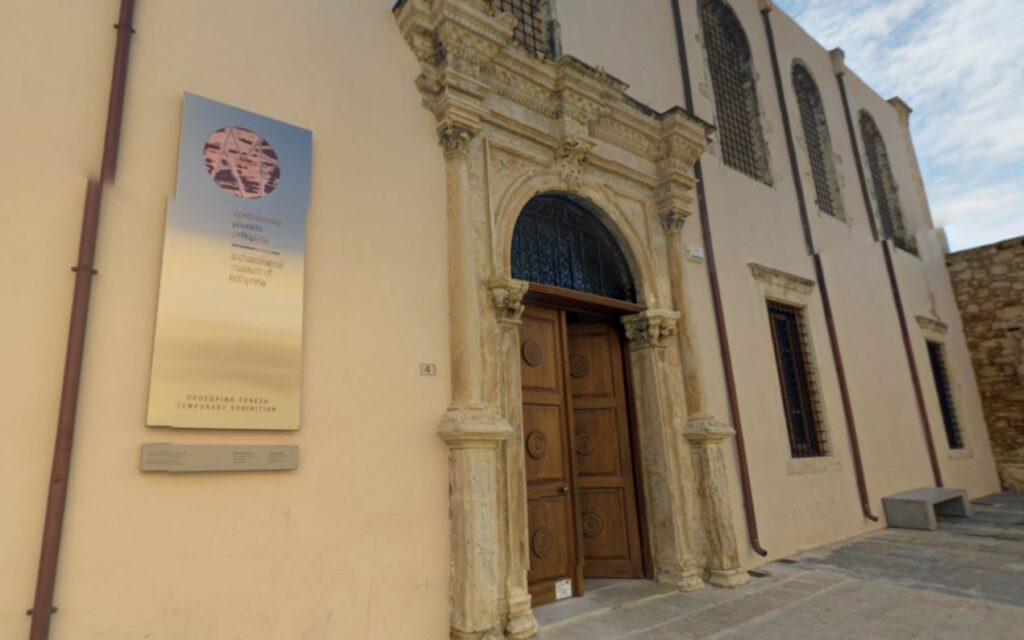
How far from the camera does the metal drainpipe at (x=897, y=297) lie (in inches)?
328

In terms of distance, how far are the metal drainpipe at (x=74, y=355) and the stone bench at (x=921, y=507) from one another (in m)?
8.16

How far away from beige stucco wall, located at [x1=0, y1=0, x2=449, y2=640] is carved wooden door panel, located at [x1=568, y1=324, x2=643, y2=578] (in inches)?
71.3

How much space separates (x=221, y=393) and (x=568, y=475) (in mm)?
2681

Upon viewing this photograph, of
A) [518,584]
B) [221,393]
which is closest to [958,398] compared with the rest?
[518,584]

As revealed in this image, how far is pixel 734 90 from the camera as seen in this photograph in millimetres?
7449

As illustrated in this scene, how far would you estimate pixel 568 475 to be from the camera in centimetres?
448

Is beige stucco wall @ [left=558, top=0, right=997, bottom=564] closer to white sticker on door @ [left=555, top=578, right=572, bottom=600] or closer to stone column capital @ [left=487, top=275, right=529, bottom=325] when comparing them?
white sticker on door @ [left=555, top=578, right=572, bottom=600]

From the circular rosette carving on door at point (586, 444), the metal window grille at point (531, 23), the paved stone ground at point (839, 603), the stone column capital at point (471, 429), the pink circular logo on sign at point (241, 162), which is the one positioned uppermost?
the metal window grille at point (531, 23)

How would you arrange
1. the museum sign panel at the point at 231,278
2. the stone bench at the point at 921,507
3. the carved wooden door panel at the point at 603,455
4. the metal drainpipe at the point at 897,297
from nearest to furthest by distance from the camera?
the museum sign panel at the point at 231,278
the carved wooden door panel at the point at 603,455
the stone bench at the point at 921,507
the metal drainpipe at the point at 897,297

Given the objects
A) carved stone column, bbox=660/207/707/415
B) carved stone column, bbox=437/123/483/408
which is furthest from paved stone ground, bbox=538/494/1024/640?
carved stone column, bbox=437/123/483/408

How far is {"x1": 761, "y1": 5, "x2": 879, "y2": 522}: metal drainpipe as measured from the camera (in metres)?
6.82

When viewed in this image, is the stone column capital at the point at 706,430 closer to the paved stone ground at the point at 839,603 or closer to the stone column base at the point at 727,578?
the stone column base at the point at 727,578

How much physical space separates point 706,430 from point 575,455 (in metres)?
1.16

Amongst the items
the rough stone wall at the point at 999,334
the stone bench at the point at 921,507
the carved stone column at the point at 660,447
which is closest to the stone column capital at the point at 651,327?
the carved stone column at the point at 660,447
